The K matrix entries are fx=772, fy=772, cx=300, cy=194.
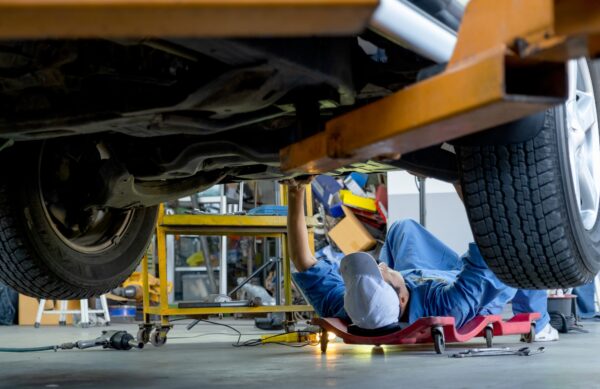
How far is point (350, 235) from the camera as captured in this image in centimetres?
729

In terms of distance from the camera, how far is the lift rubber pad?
3.30 meters

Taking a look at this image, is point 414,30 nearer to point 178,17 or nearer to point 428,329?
point 178,17

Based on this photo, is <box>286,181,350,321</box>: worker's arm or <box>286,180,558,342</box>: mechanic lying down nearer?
<box>286,180,558,342</box>: mechanic lying down

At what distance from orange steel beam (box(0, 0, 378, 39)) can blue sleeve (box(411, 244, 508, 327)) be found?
2199mm

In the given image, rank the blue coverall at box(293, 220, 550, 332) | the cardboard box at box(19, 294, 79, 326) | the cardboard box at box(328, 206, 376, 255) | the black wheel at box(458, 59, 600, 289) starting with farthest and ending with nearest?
1. the cardboard box at box(19, 294, 79, 326)
2. the cardboard box at box(328, 206, 376, 255)
3. the blue coverall at box(293, 220, 550, 332)
4. the black wheel at box(458, 59, 600, 289)

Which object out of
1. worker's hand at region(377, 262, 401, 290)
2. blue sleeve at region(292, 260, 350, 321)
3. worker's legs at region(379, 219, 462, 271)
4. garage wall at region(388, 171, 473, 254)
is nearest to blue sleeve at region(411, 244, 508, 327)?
worker's hand at region(377, 262, 401, 290)

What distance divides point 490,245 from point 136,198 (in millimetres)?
1200

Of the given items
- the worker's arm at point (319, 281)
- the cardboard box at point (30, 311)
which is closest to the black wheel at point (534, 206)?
the worker's arm at point (319, 281)

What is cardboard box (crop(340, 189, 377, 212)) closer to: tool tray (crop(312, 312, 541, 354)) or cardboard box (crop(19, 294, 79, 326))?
cardboard box (crop(19, 294, 79, 326))

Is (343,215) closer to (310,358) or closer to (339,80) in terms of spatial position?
(310,358)

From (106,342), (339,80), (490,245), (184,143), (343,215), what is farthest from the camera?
(343,215)

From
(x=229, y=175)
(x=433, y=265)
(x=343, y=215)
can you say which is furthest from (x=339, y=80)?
(x=343, y=215)

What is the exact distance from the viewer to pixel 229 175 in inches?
105

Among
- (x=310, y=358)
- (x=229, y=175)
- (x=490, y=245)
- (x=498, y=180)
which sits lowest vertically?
(x=310, y=358)
